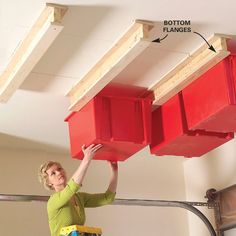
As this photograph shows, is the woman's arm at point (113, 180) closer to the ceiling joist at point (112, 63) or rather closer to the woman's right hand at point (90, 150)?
the woman's right hand at point (90, 150)

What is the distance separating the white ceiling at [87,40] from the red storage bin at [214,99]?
0.20 meters

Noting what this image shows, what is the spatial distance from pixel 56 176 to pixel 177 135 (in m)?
0.86

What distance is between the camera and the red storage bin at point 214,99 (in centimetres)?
287

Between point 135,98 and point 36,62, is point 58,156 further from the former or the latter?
point 36,62

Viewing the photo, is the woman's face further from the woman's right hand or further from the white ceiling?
the white ceiling

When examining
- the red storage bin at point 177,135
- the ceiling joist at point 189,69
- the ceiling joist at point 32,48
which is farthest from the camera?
the red storage bin at point 177,135

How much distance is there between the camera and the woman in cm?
306

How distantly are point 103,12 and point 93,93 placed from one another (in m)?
0.76

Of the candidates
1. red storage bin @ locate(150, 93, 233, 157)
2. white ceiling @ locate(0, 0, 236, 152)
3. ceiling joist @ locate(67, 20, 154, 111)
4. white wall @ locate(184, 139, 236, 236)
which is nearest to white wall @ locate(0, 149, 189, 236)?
white wall @ locate(184, 139, 236, 236)

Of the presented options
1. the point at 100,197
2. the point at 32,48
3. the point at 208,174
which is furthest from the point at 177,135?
the point at 208,174

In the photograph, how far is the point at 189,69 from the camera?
122 inches

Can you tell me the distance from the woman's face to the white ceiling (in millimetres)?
514

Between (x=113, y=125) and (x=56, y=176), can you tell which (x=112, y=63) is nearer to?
(x=113, y=125)

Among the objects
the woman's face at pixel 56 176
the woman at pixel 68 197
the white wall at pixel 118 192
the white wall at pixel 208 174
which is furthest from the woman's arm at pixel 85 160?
the white wall at pixel 208 174
